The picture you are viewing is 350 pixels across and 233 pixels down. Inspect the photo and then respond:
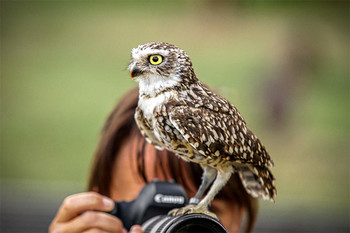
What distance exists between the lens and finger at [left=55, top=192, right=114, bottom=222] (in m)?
0.57

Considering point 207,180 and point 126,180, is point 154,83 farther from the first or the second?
point 126,180

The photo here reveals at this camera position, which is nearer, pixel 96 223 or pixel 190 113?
pixel 190 113

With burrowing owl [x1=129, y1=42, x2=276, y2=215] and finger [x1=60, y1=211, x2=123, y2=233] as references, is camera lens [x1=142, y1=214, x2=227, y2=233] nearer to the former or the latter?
burrowing owl [x1=129, y1=42, x2=276, y2=215]

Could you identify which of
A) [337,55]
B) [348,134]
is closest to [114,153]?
[337,55]

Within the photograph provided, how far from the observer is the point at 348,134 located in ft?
6.75

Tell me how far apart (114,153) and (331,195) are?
75.3 inches

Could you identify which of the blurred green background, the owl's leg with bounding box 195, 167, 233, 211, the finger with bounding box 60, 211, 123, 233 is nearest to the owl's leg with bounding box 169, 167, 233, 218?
the owl's leg with bounding box 195, 167, 233, 211

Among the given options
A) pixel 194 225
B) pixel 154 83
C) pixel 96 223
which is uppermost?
pixel 154 83

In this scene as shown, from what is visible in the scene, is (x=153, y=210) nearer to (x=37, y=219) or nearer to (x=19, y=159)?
(x=37, y=219)

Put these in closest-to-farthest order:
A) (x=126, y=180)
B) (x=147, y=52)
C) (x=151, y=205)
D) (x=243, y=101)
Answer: (x=147, y=52) → (x=151, y=205) → (x=126, y=180) → (x=243, y=101)

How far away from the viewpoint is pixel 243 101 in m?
1.26

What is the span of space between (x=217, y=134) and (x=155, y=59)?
0.08 m

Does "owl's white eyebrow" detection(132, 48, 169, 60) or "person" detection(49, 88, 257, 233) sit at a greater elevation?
"owl's white eyebrow" detection(132, 48, 169, 60)

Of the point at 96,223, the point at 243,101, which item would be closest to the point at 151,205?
the point at 96,223
